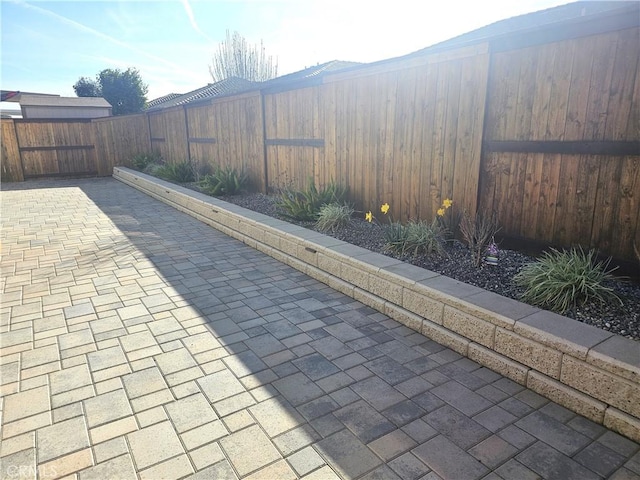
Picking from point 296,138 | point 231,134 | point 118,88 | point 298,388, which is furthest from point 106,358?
point 118,88

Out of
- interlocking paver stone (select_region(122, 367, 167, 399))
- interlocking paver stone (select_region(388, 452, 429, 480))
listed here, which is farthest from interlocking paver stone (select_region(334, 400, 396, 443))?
interlocking paver stone (select_region(122, 367, 167, 399))

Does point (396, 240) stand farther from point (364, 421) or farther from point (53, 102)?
point (53, 102)

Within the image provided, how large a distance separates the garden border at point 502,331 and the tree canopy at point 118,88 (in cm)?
3254

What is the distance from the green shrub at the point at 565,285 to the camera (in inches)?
109

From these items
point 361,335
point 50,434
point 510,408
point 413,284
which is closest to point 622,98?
point 413,284

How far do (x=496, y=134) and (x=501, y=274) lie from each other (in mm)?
1345

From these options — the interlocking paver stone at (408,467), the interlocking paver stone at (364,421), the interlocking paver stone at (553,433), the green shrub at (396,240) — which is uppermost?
the green shrub at (396,240)

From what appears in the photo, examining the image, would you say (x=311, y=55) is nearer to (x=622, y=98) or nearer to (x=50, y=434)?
(x=622, y=98)

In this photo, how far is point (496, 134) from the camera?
3812 millimetres

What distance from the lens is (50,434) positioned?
2080mm

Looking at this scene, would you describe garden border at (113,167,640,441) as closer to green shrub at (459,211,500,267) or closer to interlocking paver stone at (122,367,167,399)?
green shrub at (459,211,500,267)

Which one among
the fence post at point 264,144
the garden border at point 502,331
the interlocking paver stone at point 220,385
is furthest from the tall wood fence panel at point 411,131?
the interlocking paver stone at point 220,385

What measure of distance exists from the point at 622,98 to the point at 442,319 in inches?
81.4

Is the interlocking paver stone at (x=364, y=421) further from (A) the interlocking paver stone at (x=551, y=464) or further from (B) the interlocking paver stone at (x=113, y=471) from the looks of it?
(B) the interlocking paver stone at (x=113, y=471)
